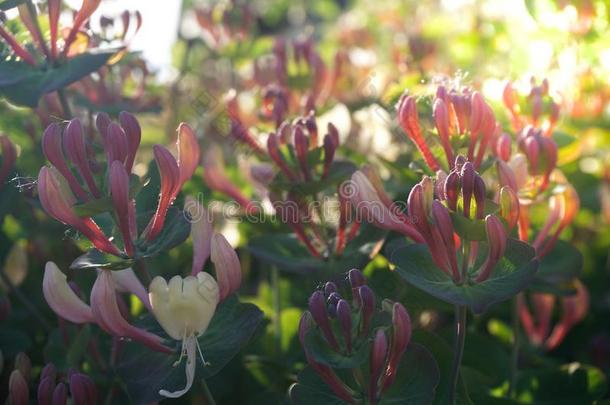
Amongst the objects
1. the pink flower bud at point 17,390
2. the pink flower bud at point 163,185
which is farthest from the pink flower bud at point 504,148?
the pink flower bud at point 17,390

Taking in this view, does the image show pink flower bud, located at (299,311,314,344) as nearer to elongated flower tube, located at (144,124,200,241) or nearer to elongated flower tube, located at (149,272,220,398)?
elongated flower tube, located at (149,272,220,398)

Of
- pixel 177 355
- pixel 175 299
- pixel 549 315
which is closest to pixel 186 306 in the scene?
pixel 175 299

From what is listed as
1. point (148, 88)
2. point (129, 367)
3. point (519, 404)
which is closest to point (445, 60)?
point (148, 88)

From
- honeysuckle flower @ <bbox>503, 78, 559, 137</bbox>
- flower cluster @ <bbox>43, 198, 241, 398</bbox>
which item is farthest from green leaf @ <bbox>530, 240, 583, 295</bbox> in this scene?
flower cluster @ <bbox>43, 198, 241, 398</bbox>

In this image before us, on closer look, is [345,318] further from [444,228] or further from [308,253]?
[308,253]

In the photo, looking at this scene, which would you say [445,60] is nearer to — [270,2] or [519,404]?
[270,2]
